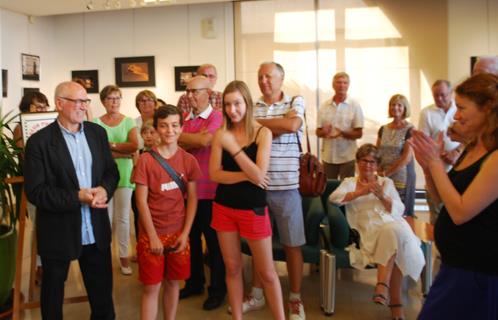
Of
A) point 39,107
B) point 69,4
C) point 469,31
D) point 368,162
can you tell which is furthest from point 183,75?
point 368,162

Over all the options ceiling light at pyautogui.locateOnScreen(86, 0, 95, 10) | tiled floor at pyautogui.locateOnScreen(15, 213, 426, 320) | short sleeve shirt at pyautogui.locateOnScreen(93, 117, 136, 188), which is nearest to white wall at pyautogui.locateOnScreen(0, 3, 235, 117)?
ceiling light at pyautogui.locateOnScreen(86, 0, 95, 10)

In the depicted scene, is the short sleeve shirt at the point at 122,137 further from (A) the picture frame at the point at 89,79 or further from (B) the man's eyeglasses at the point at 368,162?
(A) the picture frame at the point at 89,79

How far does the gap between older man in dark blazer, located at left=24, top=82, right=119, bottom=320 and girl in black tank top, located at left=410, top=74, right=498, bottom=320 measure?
1786 millimetres

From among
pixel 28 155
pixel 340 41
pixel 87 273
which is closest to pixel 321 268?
pixel 87 273

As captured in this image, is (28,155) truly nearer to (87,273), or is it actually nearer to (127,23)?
(87,273)

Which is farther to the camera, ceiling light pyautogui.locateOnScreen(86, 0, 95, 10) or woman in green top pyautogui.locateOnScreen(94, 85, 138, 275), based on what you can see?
ceiling light pyautogui.locateOnScreen(86, 0, 95, 10)

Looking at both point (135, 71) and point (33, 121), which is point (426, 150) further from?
point (135, 71)

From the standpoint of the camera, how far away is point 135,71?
27.1 feet

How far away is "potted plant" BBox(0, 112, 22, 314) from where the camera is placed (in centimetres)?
321

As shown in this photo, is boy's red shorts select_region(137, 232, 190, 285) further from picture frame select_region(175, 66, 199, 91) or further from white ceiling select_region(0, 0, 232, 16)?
picture frame select_region(175, 66, 199, 91)

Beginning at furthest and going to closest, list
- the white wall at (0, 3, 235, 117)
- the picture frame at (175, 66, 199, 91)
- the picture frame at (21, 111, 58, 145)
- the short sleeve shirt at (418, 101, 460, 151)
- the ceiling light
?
the picture frame at (175, 66, 199, 91) → the white wall at (0, 3, 235, 117) → the ceiling light → the short sleeve shirt at (418, 101, 460, 151) → the picture frame at (21, 111, 58, 145)

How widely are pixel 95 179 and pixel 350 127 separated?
3.23 m

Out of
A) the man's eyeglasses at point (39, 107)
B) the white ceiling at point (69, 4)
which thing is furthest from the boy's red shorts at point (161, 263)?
the white ceiling at point (69, 4)

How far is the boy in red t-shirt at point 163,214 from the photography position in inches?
103
